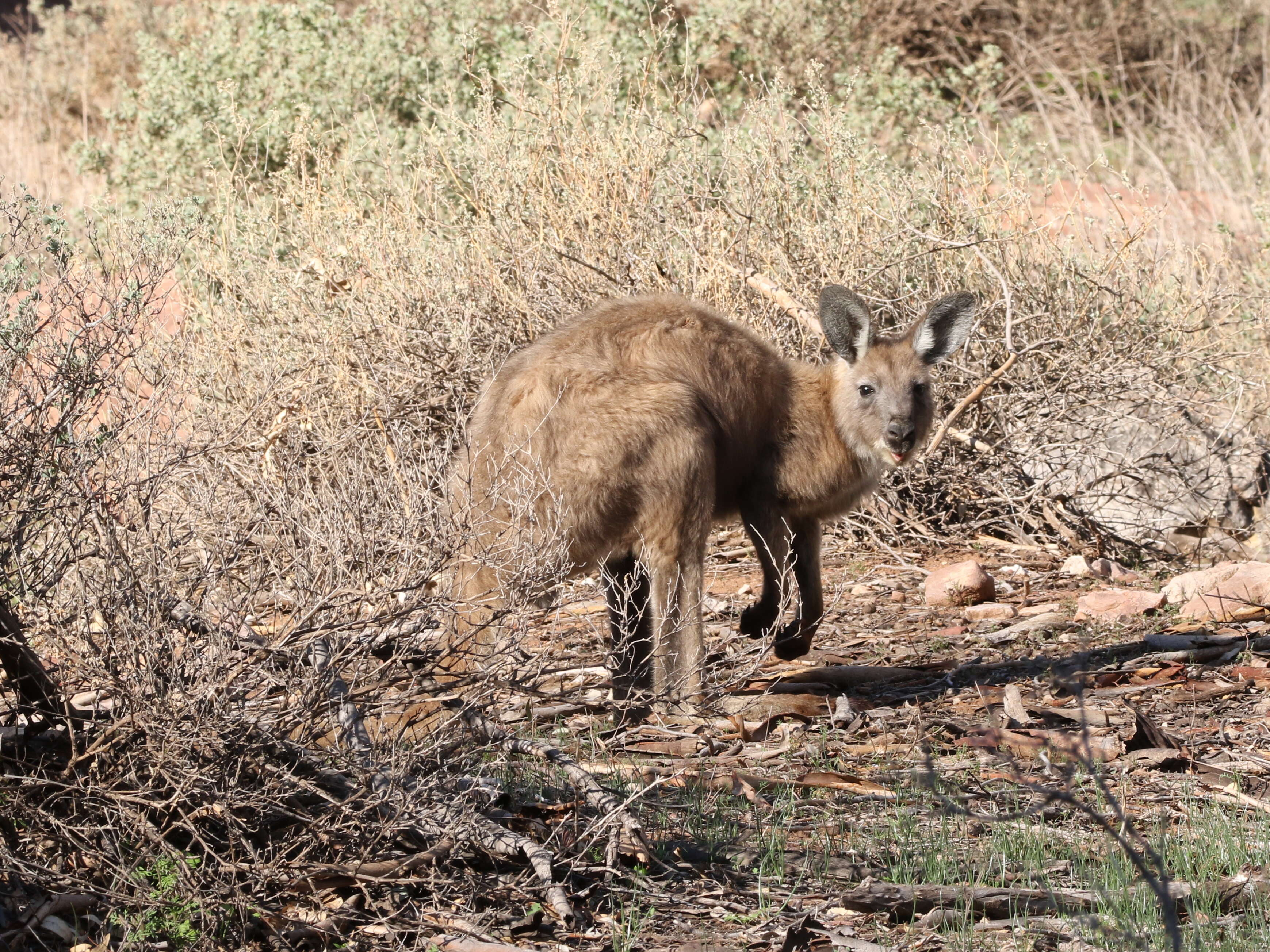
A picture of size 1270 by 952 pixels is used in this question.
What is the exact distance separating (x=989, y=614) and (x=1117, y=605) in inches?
24.6

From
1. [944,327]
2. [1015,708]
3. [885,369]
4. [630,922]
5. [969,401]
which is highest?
[944,327]

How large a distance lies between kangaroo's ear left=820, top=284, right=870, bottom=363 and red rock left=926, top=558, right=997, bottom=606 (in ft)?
5.09

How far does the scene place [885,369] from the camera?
6.23 metres

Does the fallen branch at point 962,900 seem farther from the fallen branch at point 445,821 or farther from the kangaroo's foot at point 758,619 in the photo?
the kangaroo's foot at point 758,619

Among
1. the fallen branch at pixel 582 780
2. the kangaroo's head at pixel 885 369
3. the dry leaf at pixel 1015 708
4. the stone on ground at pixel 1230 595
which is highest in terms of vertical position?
the kangaroo's head at pixel 885 369

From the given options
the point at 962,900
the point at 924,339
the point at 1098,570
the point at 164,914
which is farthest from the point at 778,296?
the point at 164,914

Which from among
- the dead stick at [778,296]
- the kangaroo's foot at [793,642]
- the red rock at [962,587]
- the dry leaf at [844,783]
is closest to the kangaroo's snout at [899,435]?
the kangaroo's foot at [793,642]

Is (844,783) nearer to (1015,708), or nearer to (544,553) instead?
(1015,708)

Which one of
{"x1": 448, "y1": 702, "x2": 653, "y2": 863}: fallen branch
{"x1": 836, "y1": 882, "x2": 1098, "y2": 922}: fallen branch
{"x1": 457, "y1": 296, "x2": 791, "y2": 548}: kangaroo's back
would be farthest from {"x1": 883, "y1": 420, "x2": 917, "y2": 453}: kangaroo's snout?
{"x1": 836, "y1": 882, "x2": 1098, "y2": 922}: fallen branch

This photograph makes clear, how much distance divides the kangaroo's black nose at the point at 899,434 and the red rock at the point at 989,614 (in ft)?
4.31

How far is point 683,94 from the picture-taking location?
8.51 metres

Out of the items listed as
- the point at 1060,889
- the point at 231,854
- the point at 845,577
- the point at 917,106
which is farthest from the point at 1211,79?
the point at 231,854

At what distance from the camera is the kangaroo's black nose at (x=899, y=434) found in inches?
238

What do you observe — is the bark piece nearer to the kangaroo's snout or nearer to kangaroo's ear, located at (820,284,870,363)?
the kangaroo's snout
